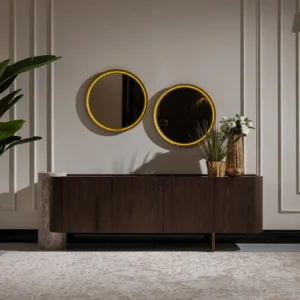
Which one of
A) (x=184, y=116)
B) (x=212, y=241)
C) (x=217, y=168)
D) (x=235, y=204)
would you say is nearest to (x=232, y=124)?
(x=217, y=168)

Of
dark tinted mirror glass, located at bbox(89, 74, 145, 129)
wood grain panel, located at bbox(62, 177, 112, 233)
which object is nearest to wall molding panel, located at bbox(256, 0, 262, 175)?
dark tinted mirror glass, located at bbox(89, 74, 145, 129)

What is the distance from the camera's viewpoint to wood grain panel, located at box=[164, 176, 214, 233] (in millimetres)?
3264

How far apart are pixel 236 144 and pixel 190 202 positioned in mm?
599

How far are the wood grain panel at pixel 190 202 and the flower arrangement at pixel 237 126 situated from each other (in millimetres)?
470

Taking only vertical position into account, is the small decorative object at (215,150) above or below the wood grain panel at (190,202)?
above

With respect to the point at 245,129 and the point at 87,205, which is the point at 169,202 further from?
the point at 245,129

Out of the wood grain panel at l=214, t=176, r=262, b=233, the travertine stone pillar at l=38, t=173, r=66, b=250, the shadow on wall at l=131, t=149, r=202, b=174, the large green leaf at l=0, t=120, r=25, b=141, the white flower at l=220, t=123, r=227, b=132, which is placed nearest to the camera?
the large green leaf at l=0, t=120, r=25, b=141

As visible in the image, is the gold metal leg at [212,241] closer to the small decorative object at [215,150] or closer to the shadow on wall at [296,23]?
the small decorative object at [215,150]

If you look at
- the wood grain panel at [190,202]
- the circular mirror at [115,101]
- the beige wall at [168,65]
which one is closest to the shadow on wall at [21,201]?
the beige wall at [168,65]

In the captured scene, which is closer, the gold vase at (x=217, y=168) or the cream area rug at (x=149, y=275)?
the cream area rug at (x=149, y=275)

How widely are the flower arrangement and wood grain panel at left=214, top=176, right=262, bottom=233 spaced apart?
386 millimetres

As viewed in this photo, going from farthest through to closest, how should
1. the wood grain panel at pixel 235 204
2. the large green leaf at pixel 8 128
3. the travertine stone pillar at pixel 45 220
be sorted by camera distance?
the travertine stone pillar at pixel 45 220 → the wood grain panel at pixel 235 204 → the large green leaf at pixel 8 128

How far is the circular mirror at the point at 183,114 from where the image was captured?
3719 mm

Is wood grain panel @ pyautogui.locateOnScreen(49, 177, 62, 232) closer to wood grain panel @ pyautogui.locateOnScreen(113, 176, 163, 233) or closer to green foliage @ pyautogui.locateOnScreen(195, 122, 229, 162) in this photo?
wood grain panel @ pyautogui.locateOnScreen(113, 176, 163, 233)
